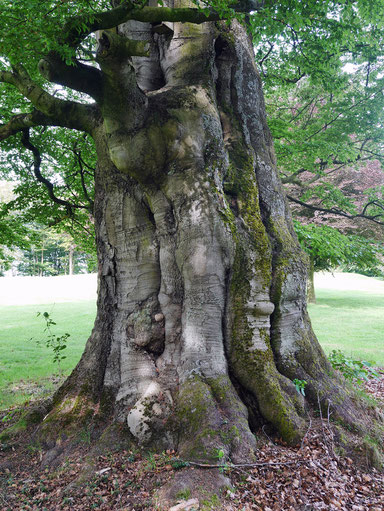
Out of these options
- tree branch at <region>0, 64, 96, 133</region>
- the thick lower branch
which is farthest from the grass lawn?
tree branch at <region>0, 64, 96, 133</region>

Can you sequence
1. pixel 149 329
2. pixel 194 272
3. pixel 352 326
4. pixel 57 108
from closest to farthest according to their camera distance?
pixel 194 272
pixel 149 329
pixel 57 108
pixel 352 326

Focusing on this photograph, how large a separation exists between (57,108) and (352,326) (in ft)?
49.0

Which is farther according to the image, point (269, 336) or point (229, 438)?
point (269, 336)

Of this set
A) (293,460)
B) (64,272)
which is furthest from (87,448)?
(64,272)

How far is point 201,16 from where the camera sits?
10.1ft

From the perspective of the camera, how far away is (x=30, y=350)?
436 inches

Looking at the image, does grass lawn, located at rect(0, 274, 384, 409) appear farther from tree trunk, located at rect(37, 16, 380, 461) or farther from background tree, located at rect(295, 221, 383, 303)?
tree trunk, located at rect(37, 16, 380, 461)

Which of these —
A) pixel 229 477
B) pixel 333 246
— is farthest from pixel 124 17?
pixel 333 246

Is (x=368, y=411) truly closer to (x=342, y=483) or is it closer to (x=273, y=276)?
(x=342, y=483)

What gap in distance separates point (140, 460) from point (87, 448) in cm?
68

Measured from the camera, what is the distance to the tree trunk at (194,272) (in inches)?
136

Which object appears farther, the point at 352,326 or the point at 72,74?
the point at 352,326

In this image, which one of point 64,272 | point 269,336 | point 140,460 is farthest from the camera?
point 64,272

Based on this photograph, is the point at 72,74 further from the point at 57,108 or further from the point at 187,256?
the point at 187,256
